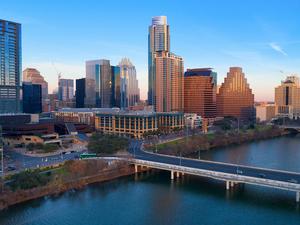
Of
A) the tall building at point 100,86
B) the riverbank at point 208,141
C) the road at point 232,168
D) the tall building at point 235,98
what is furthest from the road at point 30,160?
the tall building at point 100,86

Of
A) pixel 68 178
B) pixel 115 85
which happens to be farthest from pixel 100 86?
pixel 68 178

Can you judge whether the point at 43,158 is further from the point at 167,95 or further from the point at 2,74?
the point at 167,95

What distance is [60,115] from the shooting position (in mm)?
84688

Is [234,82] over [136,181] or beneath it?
over

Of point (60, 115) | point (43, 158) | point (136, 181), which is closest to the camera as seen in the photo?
point (136, 181)

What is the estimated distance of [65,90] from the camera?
168625 mm

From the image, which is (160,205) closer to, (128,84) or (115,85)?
(115,85)

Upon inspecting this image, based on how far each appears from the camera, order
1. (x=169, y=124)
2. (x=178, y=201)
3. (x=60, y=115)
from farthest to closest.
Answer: (x=60, y=115)
(x=169, y=124)
(x=178, y=201)

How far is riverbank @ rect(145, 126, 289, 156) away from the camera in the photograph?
46775 mm

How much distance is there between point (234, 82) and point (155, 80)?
29.3 m

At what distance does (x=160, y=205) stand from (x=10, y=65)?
59.7 m

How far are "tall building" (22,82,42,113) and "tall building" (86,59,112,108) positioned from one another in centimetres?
2320

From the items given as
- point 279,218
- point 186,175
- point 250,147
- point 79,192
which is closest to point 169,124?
point 250,147

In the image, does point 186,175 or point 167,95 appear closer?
point 186,175
